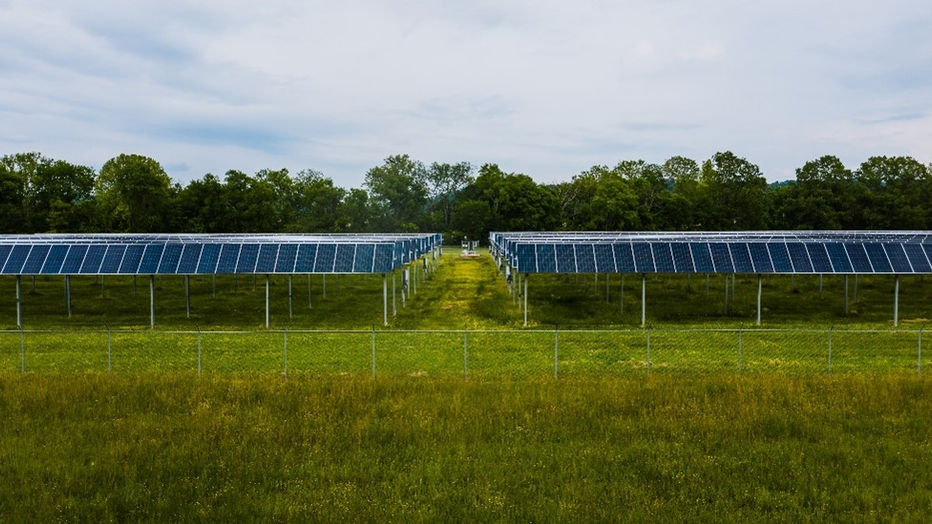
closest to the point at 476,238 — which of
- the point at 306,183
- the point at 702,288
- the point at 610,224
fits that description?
the point at 610,224

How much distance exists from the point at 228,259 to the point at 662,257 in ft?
68.4

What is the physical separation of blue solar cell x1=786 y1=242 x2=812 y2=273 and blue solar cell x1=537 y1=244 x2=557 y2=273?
1114cm

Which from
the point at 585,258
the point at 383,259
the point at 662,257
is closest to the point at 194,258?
the point at 383,259

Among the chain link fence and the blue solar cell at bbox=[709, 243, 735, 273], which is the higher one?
the blue solar cell at bbox=[709, 243, 735, 273]

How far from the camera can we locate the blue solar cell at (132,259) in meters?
33.9

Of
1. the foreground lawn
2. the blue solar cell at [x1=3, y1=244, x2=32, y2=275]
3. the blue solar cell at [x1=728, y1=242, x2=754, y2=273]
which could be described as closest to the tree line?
the blue solar cell at [x1=3, y1=244, x2=32, y2=275]

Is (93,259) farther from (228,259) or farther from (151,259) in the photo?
(228,259)

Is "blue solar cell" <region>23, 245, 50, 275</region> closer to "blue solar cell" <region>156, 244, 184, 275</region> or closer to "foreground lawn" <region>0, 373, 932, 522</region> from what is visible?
"blue solar cell" <region>156, 244, 184, 275</region>

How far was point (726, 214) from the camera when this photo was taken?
89688mm

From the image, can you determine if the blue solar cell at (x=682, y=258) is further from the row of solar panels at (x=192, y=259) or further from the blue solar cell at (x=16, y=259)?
the blue solar cell at (x=16, y=259)

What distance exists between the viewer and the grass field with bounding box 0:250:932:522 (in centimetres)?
1177

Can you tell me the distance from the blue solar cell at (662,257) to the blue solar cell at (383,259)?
41.2 ft

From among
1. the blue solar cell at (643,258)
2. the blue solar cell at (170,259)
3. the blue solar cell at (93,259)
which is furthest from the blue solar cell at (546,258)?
the blue solar cell at (93,259)

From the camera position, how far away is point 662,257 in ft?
114
